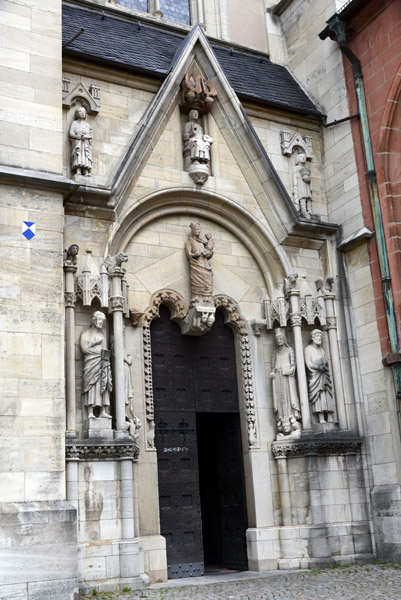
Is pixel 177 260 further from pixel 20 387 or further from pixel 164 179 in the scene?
pixel 20 387

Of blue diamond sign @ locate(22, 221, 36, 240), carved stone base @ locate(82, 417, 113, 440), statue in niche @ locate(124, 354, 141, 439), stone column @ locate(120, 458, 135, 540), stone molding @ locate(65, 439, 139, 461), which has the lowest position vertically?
stone column @ locate(120, 458, 135, 540)

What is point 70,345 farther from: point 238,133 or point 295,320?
point 238,133

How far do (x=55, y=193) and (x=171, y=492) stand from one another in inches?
197

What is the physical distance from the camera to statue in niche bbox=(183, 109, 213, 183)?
1322cm

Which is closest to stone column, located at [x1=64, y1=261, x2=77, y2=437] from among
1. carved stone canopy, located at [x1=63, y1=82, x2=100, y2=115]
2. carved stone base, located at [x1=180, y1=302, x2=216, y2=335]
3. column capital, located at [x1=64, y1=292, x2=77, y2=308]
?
column capital, located at [x1=64, y1=292, x2=77, y2=308]

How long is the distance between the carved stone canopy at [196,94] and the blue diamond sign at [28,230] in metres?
4.68

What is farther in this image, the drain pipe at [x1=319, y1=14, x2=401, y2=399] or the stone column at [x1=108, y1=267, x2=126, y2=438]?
the drain pipe at [x1=319, y1=14, x2=401, y2=399]

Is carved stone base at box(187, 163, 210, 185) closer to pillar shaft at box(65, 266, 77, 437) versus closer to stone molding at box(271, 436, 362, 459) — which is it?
pillar shaft at box(65, 266, 77, 437)

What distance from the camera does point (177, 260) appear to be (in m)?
13.0

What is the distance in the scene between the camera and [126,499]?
421 inches

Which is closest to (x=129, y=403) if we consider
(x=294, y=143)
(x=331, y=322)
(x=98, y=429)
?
(x=98, y=429)

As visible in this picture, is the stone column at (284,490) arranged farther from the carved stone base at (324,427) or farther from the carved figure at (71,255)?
the carved figure at (71,255)

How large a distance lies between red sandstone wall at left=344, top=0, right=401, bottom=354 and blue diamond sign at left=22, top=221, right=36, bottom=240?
20.2 ft

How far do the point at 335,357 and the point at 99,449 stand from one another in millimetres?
→ 4747
